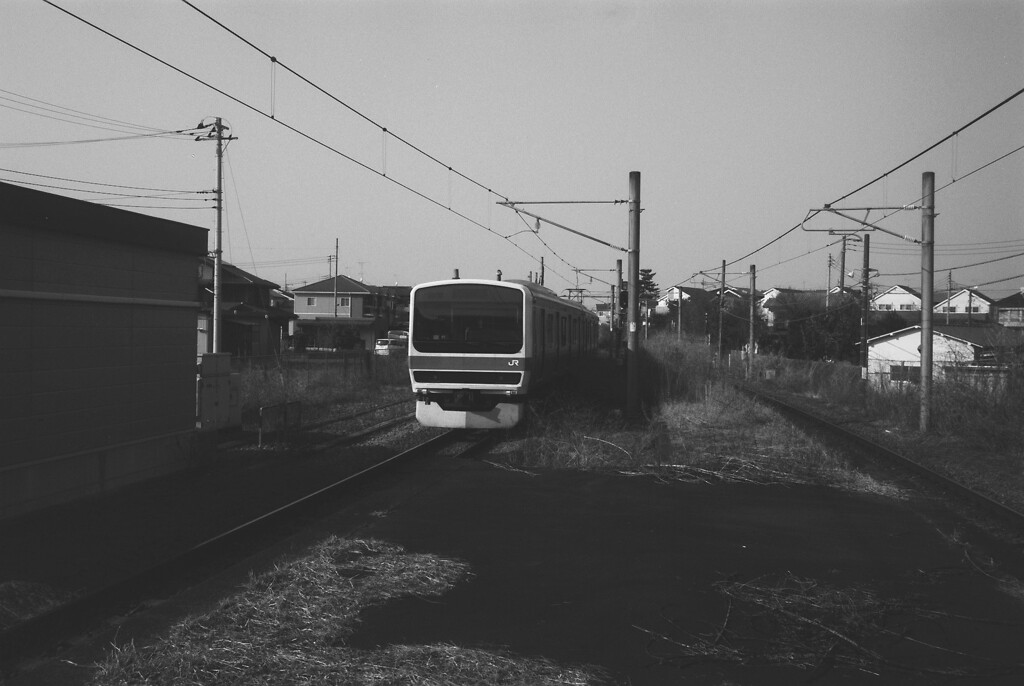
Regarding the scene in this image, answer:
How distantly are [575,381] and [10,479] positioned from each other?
55.1ft

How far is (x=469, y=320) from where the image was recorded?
47.4 ft

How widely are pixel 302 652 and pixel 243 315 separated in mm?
40401

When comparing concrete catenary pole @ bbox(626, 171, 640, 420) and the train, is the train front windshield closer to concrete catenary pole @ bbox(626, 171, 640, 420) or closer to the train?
the train

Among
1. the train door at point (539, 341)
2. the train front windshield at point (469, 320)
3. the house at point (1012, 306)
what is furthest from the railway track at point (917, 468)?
the house at point (1012, 306)

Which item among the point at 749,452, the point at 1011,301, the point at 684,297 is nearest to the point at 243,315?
the point at 749,452

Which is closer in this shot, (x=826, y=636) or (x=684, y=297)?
(x=826, y=636)

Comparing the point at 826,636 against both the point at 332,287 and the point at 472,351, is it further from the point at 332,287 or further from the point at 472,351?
the point at 332,287

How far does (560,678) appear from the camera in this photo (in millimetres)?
4430

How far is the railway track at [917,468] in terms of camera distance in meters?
9.26

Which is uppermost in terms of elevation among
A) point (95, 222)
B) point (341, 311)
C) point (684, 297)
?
point (684, 297)

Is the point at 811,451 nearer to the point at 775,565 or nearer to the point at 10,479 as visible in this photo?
the point at 775,565

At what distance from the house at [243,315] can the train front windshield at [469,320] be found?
21.9m

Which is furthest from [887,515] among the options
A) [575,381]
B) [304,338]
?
[304,338]

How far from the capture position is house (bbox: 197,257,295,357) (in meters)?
41.7
